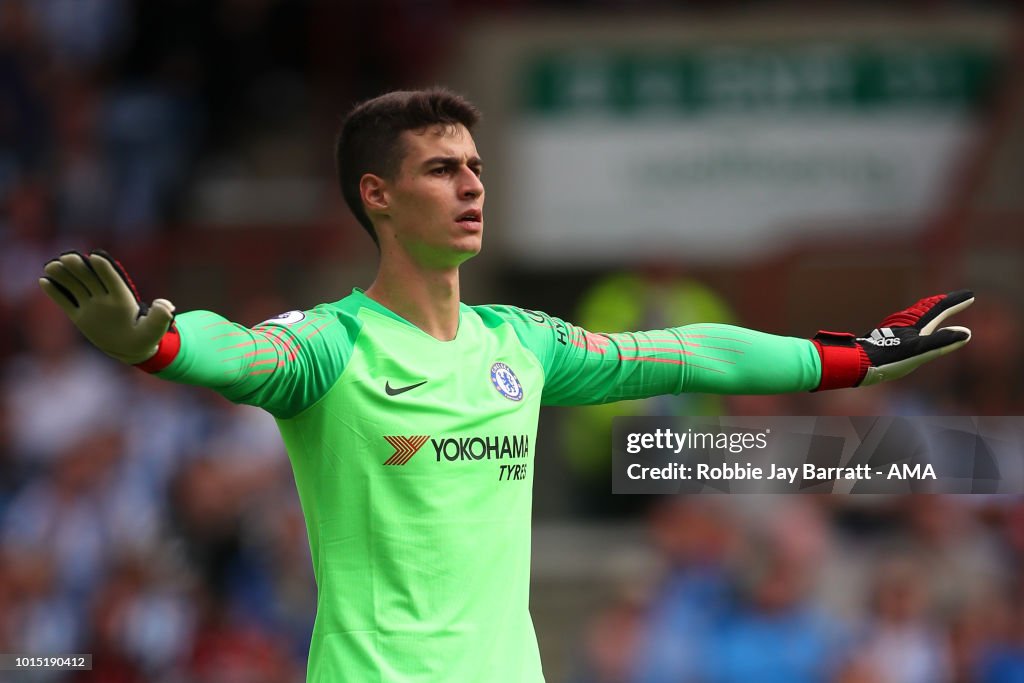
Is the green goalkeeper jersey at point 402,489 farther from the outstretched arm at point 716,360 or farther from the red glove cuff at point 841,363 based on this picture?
the red glove cuff at point 841,363

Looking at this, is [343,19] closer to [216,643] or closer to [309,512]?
[216,643]

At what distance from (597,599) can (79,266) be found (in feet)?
21.1

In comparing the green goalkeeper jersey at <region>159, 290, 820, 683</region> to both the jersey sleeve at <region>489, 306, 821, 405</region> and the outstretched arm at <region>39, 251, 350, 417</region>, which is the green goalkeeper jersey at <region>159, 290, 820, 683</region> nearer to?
the outstretched arm at <region>39, 251, 350, 417</region>

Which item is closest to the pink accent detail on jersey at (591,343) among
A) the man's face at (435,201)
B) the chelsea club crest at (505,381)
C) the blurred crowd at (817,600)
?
the chelsea club crest at (505,381)

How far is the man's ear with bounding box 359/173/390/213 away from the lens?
13.5ft

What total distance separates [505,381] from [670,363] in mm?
477

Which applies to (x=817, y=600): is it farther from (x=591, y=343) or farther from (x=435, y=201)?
(x=435, y=201)

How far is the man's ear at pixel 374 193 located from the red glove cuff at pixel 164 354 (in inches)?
35.6

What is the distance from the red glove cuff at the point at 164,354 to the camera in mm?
3328

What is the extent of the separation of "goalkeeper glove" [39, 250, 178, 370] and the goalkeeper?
0.06 metres

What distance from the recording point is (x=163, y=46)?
12367mm

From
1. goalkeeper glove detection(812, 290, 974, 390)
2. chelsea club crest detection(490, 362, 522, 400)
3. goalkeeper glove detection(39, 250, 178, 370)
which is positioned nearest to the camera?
goalkeeper glove detection(39, 250, 178, 370)

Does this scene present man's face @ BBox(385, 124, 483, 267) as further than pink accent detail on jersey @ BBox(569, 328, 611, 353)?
No

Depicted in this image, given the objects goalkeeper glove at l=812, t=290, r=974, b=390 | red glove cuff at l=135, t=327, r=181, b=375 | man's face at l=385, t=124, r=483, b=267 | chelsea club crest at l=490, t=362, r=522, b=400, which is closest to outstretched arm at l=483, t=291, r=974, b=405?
goalkeeper glove at l=812, t=290, r=974, b=390
